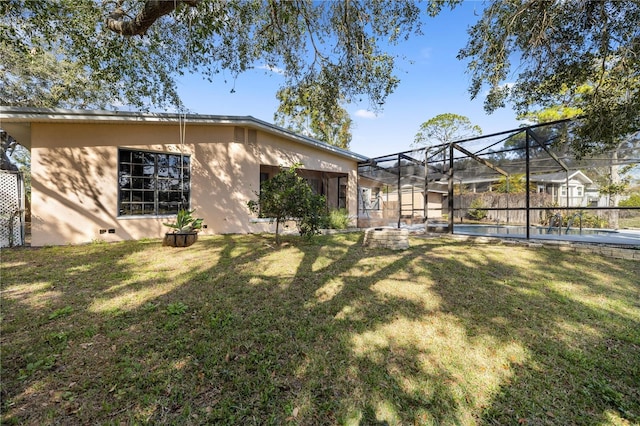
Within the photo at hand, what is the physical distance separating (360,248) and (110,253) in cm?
599

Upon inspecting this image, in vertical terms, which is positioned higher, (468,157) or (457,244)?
(468,157)

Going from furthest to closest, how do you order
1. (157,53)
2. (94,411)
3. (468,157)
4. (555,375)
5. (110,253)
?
(468,157) < (157,53) < (110,253) < (555,375) < (94,411)

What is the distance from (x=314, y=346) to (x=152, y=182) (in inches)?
308

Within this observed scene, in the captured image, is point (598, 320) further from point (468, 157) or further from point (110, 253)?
point (110, 253)

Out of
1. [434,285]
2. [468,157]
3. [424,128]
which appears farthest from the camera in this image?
[424,128]

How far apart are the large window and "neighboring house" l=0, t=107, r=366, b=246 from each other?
3cm

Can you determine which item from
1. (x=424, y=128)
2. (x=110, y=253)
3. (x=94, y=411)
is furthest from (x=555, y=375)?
(x=424, y=128)

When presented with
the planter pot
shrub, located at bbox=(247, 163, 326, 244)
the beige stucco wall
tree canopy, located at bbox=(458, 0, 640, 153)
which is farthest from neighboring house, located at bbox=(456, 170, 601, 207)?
the planter pot

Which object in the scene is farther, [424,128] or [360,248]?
[424,128]

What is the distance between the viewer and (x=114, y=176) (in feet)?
24.5

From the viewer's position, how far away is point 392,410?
6.36 feet

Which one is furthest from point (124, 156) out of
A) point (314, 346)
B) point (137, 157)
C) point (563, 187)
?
point (563, 187)

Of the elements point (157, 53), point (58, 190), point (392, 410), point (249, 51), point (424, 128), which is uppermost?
point (424, 128)

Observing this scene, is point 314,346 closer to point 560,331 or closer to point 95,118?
point 560,331
